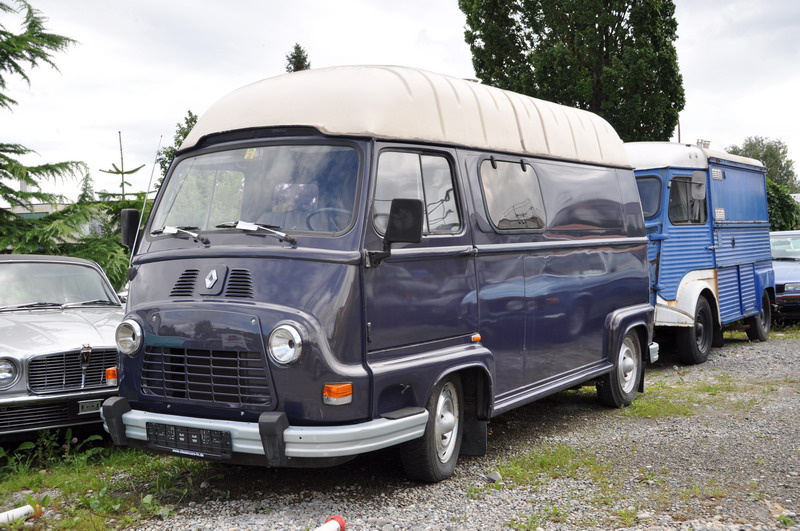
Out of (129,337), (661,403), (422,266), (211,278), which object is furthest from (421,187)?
(661,403)

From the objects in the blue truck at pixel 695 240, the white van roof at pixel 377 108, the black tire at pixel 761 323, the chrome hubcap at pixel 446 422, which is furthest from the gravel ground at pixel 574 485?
the black tire at pixel 761 323

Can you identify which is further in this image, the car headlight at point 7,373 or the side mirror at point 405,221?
the car headlight at point 7,373

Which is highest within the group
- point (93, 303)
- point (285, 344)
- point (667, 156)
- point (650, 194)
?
point (667, 156)

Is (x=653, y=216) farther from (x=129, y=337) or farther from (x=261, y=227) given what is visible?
(x=129, y=337)

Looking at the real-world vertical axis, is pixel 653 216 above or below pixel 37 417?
above

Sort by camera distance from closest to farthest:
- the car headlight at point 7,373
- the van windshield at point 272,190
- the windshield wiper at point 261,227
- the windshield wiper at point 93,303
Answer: the windshield wiper at point 261,227 → the van windshield at point 272,190 → the car headlight at point 7,373 → the windshield wiper at point 93,303

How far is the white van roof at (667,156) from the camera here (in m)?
11.7

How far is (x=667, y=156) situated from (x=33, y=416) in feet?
29.1

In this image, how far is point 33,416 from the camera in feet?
21.4

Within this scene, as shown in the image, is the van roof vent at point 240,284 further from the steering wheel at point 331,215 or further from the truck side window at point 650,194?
the truck side window at point 650,194

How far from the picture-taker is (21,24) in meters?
14.9

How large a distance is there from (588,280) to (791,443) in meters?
2.21

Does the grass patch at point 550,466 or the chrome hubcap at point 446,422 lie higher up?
the chrome hubcap at point 446,422

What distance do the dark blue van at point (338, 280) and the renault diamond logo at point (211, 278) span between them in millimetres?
11
